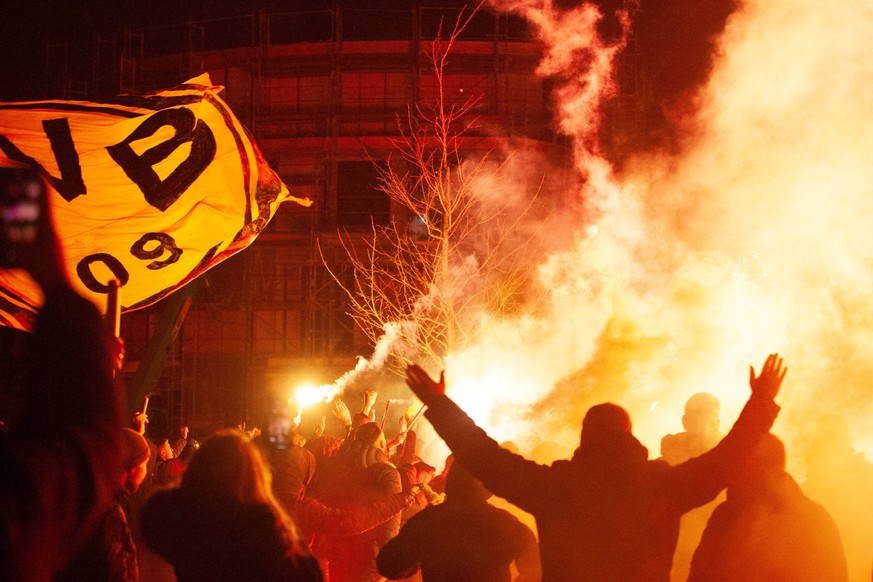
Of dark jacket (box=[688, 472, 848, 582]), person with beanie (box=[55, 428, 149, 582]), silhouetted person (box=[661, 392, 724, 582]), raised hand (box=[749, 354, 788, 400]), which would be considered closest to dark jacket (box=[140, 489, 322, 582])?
person with beanie (box=[55, 428, 149, 582])

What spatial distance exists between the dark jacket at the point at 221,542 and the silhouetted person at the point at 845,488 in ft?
12.1

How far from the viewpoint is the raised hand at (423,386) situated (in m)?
3.53

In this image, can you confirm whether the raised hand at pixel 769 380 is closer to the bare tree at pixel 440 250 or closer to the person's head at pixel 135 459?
the person's head at pixel 135 459

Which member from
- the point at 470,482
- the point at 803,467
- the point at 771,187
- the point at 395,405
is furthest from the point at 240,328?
the point at 470,482

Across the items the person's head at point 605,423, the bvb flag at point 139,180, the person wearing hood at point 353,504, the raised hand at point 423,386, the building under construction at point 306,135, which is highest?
the building under construction at point 306,135

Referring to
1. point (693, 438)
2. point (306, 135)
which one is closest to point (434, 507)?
point (693, 438)

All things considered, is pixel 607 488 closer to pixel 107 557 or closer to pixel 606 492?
pixel 606 492

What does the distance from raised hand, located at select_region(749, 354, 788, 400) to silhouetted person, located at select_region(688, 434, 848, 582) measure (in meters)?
0.56

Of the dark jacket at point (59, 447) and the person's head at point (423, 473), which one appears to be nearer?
the dark jacket at point (59, 447)

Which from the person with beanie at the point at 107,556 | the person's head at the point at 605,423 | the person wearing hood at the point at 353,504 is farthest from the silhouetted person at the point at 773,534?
the person wearing hood at the point at 353,504

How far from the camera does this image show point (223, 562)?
3004 millimetres

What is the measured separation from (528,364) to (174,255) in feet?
30.2

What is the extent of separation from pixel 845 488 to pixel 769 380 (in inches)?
90.8

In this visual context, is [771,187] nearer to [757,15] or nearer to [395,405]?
[757,15]
